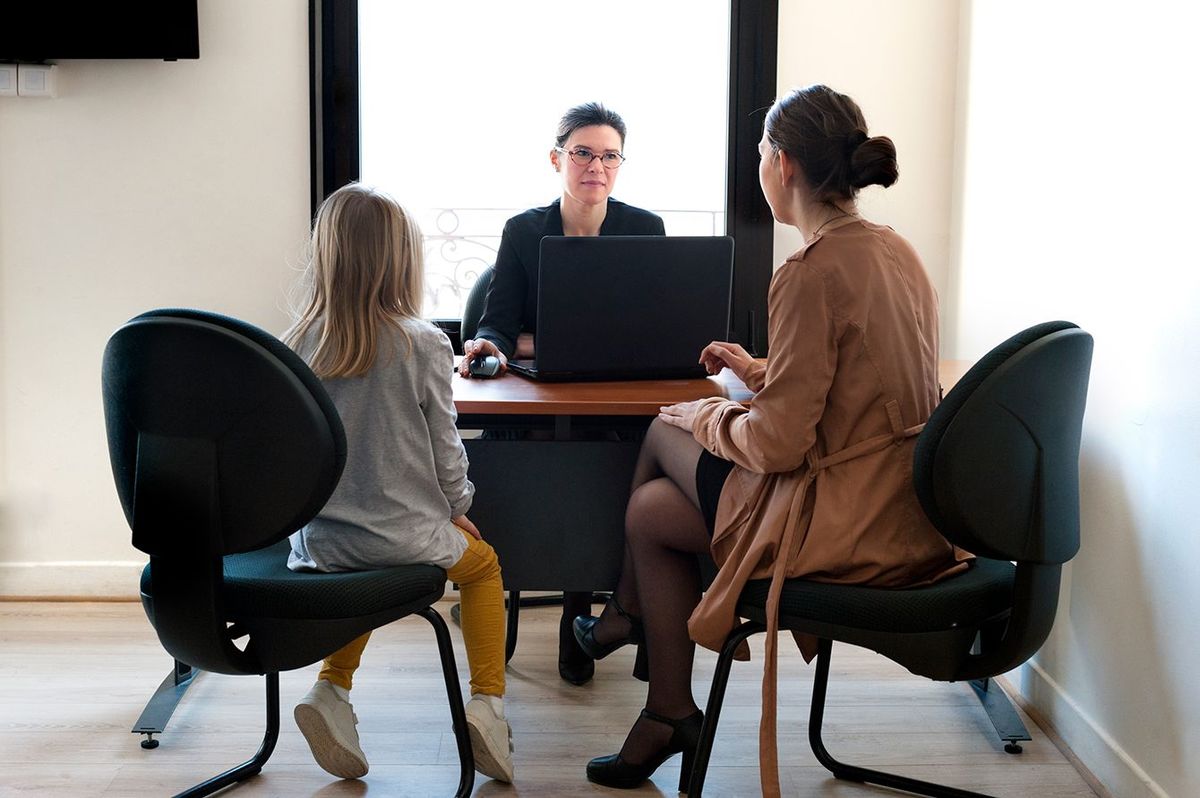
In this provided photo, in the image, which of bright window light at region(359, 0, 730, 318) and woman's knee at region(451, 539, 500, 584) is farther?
bright window light at region(359, 0, 730, 318)

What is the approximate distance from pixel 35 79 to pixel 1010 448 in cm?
264

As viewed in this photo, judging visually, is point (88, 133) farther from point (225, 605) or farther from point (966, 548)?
point (966, 548)

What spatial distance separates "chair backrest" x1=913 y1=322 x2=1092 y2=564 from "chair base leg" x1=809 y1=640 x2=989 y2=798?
1.72 ft

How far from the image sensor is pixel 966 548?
1.66 m

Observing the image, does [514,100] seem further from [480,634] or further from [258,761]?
[258,761]

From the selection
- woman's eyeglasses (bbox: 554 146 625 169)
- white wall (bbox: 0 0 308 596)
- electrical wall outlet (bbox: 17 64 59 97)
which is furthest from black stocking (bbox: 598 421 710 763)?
electrical wall outlet (bbox: 17 64 59 97)

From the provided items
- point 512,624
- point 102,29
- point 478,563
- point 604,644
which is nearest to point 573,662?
point 512,624

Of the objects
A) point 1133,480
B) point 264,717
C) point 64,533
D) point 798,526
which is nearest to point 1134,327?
point 1133,480

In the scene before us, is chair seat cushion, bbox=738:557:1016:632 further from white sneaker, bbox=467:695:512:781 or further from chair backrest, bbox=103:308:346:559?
chair backrest, bbox=103:308:346:559

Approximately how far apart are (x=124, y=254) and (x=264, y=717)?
55.2 inches

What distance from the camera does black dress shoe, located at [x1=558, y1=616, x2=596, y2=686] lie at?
8.61 feet

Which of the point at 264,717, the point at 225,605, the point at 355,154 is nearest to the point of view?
the point at 225,605

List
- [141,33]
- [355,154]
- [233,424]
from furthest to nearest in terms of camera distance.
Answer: [355,154], [141,33], [233,424]

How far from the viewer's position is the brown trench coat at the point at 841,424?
5.56ft
